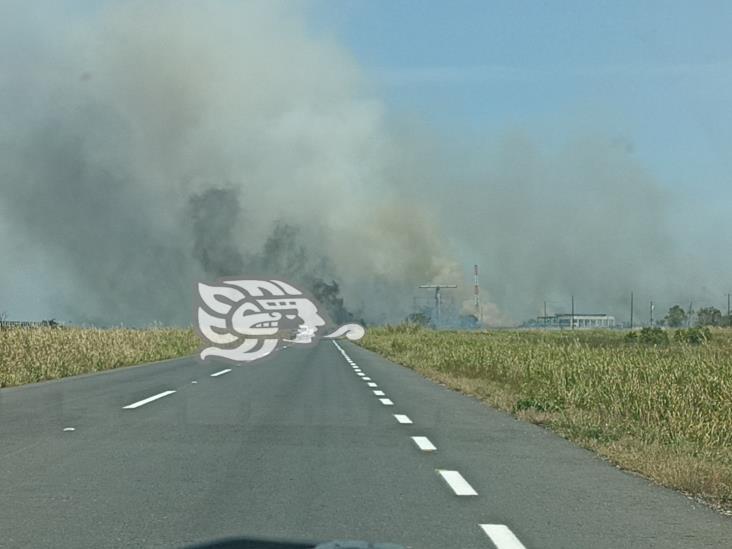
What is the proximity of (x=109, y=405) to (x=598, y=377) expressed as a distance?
360 inches

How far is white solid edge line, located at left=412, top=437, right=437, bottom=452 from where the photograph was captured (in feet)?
37.7

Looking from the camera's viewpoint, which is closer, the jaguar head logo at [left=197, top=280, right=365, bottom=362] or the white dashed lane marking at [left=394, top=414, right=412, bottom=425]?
the white dashed lane marking at [left=394, top=414, right=412, bottom=425]

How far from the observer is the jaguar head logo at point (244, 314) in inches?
1775

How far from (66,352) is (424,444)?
23.7m

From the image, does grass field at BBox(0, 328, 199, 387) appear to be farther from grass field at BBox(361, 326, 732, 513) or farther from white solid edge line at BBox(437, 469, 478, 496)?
white solid edge line at BBox(437, 469, 478, 496)

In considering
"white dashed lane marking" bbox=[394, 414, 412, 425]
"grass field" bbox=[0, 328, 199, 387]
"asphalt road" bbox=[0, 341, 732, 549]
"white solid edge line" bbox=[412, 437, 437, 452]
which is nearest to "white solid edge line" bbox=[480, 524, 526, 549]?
"asphalt road" bbox=[0, 341, 732, 549]

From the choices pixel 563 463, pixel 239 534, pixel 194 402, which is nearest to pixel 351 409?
pixel 194 402

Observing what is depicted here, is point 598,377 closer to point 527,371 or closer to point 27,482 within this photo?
point 527,371

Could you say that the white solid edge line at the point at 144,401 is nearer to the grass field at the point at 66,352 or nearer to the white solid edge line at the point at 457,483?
the grass field at the point at 66,352

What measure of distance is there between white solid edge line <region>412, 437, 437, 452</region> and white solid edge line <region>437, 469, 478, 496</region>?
1.62 m

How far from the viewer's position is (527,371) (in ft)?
73.8

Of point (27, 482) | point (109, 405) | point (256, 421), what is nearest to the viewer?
point (27, 482)

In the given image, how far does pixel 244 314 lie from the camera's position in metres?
48.3

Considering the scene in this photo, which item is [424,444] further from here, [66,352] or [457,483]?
[66,352]
